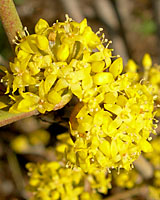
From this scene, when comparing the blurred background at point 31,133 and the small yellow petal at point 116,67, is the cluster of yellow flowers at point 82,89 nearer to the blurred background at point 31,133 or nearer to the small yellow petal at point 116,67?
the small yellow petal at point 116,67

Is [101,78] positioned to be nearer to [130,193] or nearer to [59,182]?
[59,182]

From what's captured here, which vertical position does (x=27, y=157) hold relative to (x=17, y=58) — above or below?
below

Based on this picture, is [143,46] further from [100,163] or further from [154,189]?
[100,163]

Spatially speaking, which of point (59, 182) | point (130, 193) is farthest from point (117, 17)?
point (59, 182)

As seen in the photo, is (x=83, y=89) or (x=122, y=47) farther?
(x=122, y=47)

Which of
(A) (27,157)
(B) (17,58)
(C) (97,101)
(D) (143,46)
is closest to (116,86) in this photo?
(C) (97,101)

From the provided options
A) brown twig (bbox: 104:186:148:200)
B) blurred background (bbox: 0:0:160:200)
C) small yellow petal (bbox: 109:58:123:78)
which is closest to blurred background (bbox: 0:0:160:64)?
blurred background (bbox: 0:0:160:200)

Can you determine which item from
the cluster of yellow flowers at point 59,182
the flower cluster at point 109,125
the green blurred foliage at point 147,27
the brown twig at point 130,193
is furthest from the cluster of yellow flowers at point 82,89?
the green blurred foliage at point 147,27
